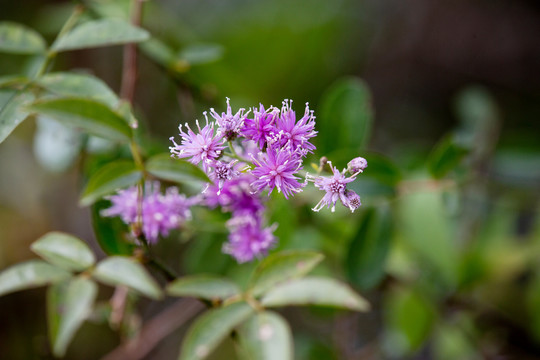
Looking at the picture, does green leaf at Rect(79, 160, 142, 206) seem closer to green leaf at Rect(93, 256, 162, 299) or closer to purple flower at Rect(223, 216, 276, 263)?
green leaf at Rect(93, 256, 162, 299)

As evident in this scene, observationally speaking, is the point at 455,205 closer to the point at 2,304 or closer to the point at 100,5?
the point at 100,5

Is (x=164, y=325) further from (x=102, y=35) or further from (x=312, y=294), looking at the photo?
(x=102, y=35)

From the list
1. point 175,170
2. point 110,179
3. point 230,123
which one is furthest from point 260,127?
point 110,179

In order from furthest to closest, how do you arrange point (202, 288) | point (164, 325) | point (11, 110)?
1. point (164, 325)
2. point (202, 288)
3. point (11, 110)

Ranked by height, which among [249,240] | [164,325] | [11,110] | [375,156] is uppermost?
[375,156]

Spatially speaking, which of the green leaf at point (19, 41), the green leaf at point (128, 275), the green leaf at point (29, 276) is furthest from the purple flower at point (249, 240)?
the green leaf at point (19, 41)

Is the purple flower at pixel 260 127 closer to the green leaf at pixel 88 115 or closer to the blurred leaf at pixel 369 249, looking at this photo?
the green leaf at pixel 88 115

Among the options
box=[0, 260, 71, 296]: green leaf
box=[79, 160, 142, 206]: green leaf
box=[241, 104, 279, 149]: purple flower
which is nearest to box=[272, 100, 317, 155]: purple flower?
box=[241, 104, 279, 149]: purple flower
